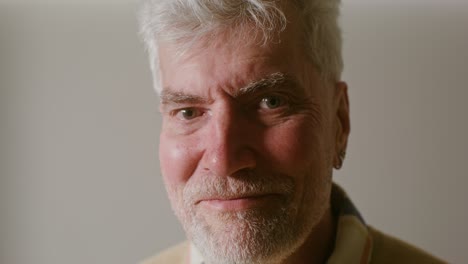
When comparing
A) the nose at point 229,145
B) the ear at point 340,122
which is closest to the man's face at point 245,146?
the nose at point 229,145

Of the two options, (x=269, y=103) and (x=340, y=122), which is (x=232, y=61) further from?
(x=340, y=122)

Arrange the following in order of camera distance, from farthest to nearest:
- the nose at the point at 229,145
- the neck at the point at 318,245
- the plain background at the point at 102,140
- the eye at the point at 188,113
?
the plain background at the point at 102,140 → the neck at the point at 318,245 → the eye at the point at 188,113 → the nose at the point at 229,145

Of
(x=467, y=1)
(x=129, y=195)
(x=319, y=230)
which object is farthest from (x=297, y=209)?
(x=467, y=1)

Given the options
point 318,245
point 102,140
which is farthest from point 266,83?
point 102,140

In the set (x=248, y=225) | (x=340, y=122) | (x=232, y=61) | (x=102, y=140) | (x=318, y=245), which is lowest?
(x=318, y=245)

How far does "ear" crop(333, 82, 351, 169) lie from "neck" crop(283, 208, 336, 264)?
0.15m

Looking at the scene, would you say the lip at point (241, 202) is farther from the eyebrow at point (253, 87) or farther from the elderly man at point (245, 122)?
the eyebrow at point (253, 87)

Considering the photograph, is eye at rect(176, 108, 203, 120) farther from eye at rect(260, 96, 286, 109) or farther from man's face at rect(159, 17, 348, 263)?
eye at rect(260, 96, 286, 109)

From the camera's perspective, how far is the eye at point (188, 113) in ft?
3.96

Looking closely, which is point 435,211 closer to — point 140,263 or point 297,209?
point 297,209

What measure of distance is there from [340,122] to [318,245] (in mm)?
313

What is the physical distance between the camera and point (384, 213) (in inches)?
70.7

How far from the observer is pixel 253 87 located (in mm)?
1140

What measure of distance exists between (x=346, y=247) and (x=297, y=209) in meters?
0.20
